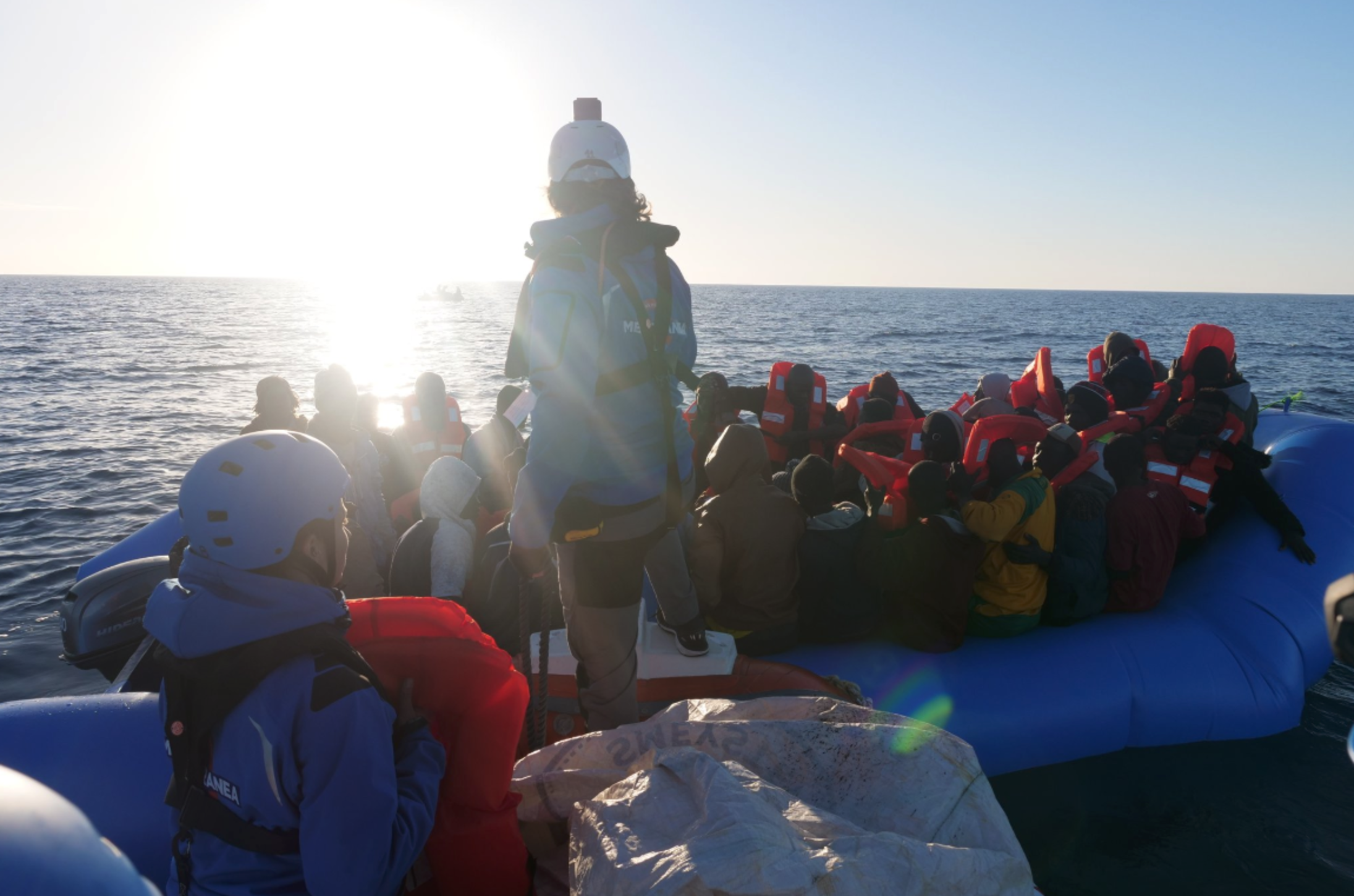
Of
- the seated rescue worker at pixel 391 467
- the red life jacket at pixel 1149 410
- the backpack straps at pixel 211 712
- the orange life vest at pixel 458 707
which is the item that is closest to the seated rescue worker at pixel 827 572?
the orange life vest at pixel 458 707

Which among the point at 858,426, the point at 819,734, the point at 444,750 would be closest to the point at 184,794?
the point at 444,750

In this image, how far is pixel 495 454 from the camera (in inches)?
218

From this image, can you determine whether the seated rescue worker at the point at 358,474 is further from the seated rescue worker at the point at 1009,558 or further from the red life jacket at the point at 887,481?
the seated rescue worker at the point at 1009,558

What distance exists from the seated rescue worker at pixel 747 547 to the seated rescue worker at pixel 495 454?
1182 mm

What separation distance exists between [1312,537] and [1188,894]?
3.05m

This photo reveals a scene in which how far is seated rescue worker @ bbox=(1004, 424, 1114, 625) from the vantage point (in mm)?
4734

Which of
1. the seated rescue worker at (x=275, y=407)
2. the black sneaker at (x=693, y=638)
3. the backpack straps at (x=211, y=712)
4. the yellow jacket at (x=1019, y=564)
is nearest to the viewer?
the backpack straps at (x=211, y=712)

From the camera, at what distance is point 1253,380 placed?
26312 mm

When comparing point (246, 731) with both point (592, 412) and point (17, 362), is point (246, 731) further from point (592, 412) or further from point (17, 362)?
point (17, 362)

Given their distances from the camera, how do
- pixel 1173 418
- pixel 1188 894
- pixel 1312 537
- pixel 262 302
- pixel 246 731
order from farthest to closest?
pixel 262 302, pixel 1173 418, pixel 1312 537, pixel 1188 894, pixel 246 731

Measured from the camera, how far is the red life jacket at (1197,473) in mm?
5785

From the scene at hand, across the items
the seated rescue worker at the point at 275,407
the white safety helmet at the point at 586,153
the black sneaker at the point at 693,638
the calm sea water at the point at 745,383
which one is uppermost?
the white safety helmet at the point at 586,153

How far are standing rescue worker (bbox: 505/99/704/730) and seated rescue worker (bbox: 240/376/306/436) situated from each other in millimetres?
2992

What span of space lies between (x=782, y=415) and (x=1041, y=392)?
9.83 ft
